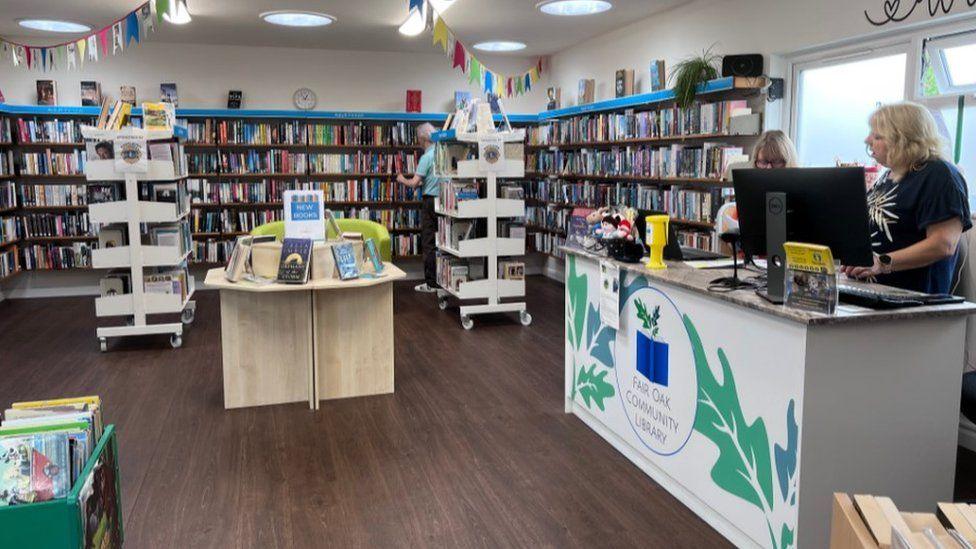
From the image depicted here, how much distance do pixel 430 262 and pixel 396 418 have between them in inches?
156

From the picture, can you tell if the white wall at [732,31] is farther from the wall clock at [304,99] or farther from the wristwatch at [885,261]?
the wall clock at [304,99]

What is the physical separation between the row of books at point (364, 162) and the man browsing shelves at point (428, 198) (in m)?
0.88

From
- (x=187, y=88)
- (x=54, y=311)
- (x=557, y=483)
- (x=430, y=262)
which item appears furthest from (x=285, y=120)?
(x=557, y=483)

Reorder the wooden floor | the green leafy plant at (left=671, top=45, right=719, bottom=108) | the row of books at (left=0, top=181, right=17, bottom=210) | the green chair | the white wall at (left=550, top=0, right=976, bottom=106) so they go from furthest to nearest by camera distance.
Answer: the row of books at (left=0, top=181, right=17, bottom=210)
the green chair
the green leafy plant at (left=671, top=45, right=719, bottom=108)
the white wall at (left=550, top=0, right=976, bottom=106)
the wooden floor

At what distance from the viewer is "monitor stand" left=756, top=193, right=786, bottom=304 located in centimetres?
249

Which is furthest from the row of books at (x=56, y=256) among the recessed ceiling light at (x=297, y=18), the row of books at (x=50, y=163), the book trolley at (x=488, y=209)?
the book trolley at (x=488, y=209)

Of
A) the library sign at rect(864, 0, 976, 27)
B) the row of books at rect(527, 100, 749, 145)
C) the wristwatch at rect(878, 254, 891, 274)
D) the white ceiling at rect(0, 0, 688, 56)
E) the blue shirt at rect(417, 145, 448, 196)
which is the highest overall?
the white ceiling at rect(0, 0, 688, 56)

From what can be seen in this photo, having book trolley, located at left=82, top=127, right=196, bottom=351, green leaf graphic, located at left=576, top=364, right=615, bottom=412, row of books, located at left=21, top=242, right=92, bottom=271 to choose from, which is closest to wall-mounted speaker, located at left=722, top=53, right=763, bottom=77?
green leaf graphic, located at left=576, top=364, right=615, bottom=412

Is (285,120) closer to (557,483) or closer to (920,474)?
(557,483)

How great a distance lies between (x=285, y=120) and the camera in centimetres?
859

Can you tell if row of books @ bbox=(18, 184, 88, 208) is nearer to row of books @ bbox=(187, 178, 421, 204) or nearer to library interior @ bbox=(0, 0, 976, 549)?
library interior @ bbox=(0, 0, 976, 549)

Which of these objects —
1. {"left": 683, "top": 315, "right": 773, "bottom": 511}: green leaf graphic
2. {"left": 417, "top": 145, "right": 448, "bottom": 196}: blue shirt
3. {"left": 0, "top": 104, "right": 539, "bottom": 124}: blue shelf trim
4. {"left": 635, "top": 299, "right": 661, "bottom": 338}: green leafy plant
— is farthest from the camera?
{"left": 0, "top": 104, "right": 539, "bottom": 124}: blue shelf trim

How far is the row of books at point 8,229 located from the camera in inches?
296

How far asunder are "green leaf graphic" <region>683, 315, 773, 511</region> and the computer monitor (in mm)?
429
